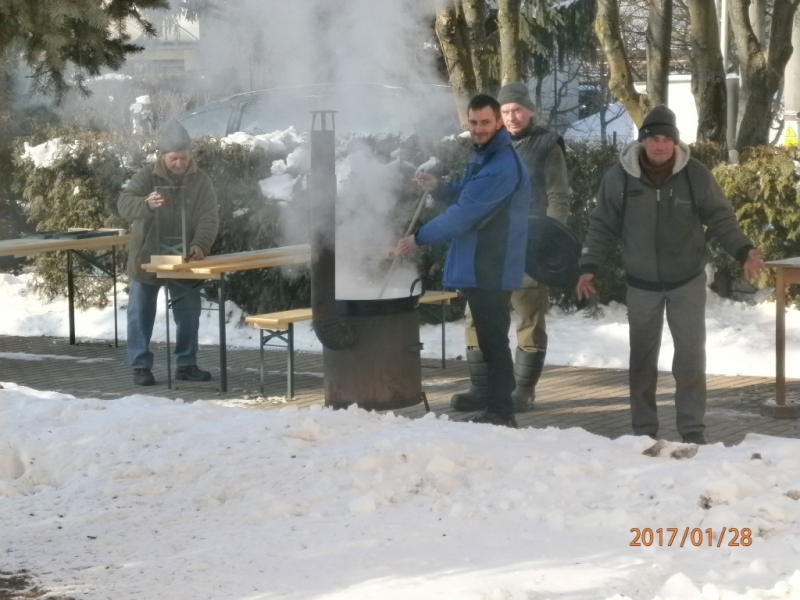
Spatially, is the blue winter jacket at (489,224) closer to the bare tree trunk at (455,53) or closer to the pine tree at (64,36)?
the pine tree at (64,36)

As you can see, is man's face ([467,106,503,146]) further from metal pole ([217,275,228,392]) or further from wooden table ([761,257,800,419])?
metal pole ([217,275,228,392])

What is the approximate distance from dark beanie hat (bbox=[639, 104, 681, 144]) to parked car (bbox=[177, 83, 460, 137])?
284 centimetres

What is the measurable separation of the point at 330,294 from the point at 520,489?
214cm

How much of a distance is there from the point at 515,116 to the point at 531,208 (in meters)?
0.58

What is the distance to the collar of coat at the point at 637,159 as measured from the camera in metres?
6.61

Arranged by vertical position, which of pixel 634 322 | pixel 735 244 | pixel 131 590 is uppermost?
pixel 735 244

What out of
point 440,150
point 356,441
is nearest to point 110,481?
point 356,441

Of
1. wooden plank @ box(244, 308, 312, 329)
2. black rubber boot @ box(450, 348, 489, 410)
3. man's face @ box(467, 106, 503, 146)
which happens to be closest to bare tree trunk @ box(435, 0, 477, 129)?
wooden plank @ box(244, 308, 312, 329)

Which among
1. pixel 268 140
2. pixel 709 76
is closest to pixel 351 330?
pixel 268 140

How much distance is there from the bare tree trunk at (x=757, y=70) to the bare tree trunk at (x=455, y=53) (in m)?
2.99

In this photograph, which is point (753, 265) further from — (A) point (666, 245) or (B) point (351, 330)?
(B) point (351, 330)

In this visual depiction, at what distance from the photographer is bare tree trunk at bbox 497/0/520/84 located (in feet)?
37.0

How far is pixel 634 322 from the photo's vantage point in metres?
6.86

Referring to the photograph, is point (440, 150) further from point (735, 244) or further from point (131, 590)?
point (131, 590)
